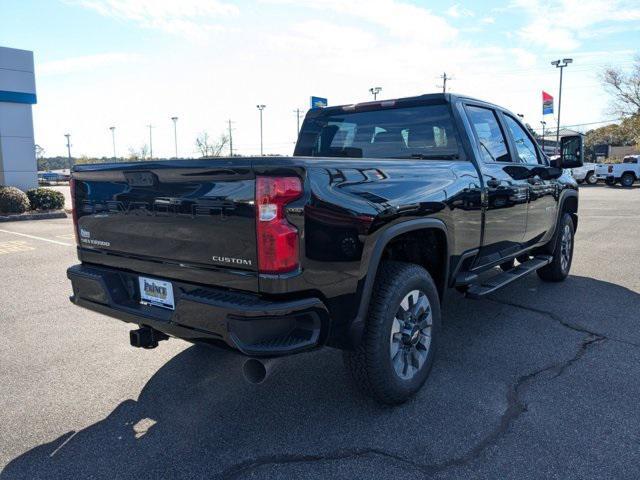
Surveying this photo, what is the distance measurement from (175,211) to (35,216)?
13549 mm

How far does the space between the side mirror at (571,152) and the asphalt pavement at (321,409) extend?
172 centimetres

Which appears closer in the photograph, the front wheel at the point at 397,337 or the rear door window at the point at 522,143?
the front wheel at the point at 397,337

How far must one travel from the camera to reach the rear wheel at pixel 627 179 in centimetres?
2977

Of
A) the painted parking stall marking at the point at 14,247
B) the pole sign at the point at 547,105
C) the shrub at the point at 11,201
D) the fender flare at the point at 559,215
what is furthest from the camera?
the pole sign at the point at 547,105

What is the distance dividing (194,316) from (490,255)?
271 centimetres

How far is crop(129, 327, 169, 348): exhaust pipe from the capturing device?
2.96 metres

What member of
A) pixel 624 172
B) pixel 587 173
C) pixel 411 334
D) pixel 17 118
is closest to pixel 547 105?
pixel 587 173

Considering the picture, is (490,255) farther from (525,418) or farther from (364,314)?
(364,314)

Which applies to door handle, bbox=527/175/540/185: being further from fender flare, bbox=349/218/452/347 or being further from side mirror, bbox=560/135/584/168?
fender flare, bbox=349/218/452/347

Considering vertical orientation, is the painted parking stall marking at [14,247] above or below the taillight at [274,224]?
below

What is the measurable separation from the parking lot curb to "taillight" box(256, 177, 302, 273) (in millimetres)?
13713

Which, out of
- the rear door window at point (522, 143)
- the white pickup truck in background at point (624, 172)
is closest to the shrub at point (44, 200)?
the rear door window at point (522, 143)

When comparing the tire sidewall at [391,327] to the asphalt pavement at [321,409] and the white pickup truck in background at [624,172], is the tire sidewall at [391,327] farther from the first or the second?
the white pickup truck in background at [624,172]

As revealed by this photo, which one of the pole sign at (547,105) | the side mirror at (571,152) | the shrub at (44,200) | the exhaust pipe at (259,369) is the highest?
the pole sign at (547,105)
